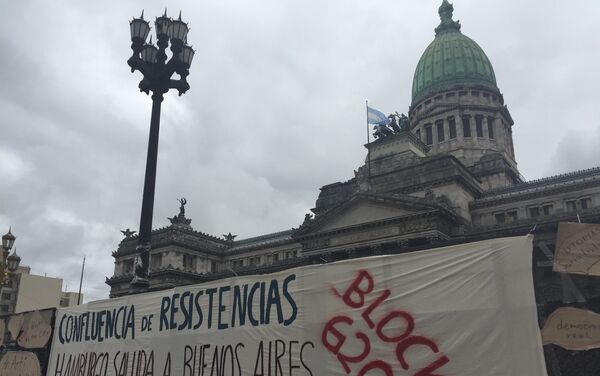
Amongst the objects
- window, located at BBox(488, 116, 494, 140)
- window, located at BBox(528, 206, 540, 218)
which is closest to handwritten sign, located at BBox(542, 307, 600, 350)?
window, located at BBox(528, 206, 540, 218)

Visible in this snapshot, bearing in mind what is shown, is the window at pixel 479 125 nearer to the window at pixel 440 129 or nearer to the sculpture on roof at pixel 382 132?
the window at pixel 440 129

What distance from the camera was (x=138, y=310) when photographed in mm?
9930

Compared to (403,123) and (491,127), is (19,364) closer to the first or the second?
(403,123)

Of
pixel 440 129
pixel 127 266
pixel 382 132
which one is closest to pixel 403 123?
pixel 382 132

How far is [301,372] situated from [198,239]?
2405 inches

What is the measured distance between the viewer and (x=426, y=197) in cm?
4212

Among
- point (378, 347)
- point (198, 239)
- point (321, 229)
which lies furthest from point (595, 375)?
point (198, 239)

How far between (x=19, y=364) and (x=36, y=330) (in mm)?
855

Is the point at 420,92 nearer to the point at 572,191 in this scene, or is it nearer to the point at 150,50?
the point at 572,191

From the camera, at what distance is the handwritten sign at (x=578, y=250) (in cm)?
524

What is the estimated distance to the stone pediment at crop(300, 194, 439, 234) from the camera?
4184 cm

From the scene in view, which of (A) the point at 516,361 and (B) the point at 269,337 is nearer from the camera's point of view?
(A) the point at 516,361

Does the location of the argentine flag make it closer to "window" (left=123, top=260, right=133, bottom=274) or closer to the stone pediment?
the stone pediment

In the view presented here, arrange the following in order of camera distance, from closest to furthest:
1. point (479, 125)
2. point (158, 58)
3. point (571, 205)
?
point (158, 58), point (571, 205), point (479, 125)
